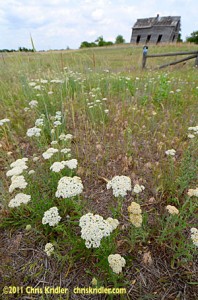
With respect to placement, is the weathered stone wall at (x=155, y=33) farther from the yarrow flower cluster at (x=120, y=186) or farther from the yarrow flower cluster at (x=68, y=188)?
the yarrow flower cluster at (x=68, y=188)

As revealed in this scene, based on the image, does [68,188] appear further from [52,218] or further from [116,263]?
[116,263]

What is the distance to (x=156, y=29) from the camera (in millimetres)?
32531

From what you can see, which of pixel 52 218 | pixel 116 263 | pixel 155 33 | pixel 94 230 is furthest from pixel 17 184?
pixel 155 33

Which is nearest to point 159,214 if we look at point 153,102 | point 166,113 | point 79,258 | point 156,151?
point 79,258

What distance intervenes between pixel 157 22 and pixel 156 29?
135 cm

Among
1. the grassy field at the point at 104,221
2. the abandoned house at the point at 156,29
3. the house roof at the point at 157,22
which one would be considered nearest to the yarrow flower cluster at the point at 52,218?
the grassy field at the point at 104,221

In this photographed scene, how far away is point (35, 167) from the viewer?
2.57m

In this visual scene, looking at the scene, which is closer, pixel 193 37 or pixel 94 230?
pixel 94 230

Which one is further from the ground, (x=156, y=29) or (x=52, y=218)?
(x=156, y=29)

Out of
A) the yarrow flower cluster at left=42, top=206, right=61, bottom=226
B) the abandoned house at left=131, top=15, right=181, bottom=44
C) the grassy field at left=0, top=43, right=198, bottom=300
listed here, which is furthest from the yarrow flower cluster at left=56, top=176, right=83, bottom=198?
the abandoned house at left=131, top=15, right=181, bottom=44

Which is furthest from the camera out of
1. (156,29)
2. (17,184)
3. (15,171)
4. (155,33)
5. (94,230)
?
(155,33)

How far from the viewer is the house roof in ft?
103

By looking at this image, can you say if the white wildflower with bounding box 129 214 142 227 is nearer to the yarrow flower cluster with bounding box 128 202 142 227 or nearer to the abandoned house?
the yarrow flower cluster with bounding box 128 202 142 227

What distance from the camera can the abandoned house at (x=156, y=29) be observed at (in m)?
31.4
